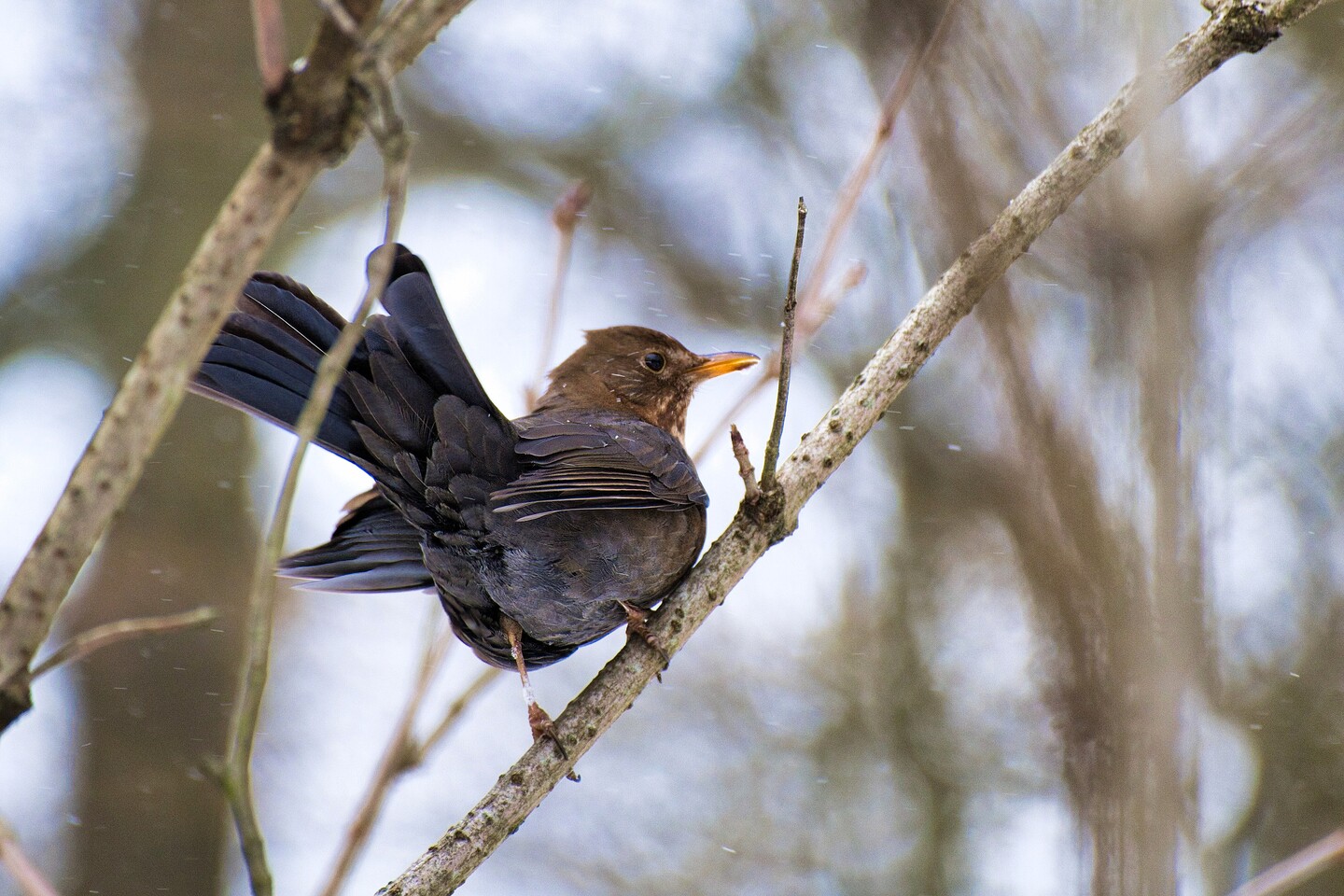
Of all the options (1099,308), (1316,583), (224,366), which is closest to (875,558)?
(1316,583)

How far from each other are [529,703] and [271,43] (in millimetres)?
2182

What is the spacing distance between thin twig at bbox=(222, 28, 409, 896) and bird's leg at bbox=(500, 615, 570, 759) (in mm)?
1394

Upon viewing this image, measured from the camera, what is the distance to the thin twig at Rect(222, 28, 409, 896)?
1.25m

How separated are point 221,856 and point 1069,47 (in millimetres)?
5920

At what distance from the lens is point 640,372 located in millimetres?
4625

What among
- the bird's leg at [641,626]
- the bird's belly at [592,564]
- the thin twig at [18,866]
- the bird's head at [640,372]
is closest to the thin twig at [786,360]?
the bird's leg at [641,626]

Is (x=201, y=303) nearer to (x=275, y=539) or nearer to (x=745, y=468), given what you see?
(x=275, y=539)

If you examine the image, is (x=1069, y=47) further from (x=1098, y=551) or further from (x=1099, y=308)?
(x=1098, y=551)

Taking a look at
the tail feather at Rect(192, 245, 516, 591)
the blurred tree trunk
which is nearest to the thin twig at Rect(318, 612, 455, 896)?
the tail feather at Rect(192, 245, 516, 591)

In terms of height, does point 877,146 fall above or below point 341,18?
above

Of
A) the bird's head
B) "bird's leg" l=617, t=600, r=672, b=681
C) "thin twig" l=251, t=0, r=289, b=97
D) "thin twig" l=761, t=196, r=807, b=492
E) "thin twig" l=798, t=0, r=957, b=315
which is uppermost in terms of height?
the bird's head

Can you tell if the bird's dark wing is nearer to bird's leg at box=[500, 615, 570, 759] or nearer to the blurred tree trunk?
bird's leg at box=[500, 615, 570, 759]

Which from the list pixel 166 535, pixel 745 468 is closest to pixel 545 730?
pixel 745 468

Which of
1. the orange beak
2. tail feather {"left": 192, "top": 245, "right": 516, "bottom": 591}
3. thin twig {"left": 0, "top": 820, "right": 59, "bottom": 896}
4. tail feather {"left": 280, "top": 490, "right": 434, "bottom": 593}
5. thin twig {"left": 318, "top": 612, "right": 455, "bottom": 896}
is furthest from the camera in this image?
the orange beak
